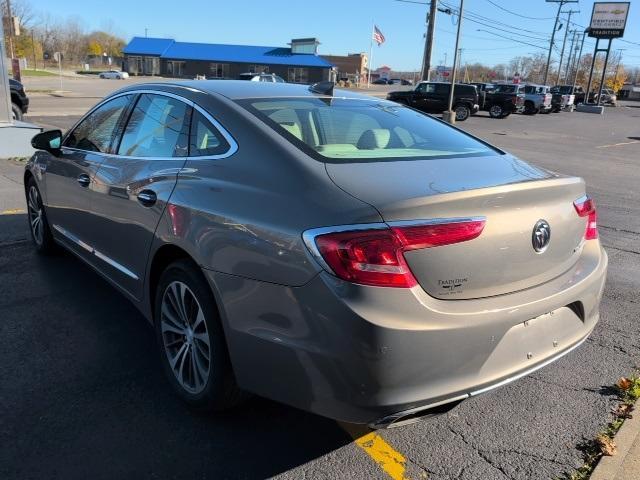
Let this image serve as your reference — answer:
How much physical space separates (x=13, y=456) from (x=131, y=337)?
1.22 metres

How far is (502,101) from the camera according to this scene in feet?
112

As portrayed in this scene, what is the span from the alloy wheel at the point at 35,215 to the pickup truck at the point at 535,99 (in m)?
39.1

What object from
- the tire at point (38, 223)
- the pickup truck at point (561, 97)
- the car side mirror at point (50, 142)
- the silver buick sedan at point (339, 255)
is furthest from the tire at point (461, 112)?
the silver buick sedan at point (339, 255)

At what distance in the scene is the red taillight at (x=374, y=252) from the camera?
211 centimetres

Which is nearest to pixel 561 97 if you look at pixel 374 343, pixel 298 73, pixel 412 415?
pixel 298 73

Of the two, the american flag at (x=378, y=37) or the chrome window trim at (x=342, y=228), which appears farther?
the american flag at (x=378, y=37)

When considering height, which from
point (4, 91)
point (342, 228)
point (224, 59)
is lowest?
point (4, 91)

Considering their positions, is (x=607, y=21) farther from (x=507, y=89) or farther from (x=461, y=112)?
(x=461, y=112)

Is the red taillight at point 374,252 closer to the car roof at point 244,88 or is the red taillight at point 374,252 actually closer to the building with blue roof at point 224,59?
the car roof at point 244,88

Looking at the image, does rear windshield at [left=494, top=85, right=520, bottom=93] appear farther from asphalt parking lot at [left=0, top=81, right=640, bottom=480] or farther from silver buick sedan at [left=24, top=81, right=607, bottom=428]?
silver buick sedan at [left=24, top=81, right=607, bottom=428]

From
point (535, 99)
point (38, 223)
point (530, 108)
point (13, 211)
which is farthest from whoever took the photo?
point (530, 108)

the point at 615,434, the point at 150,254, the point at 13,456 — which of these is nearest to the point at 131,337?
the point at 150,254

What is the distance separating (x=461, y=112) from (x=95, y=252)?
28835mm

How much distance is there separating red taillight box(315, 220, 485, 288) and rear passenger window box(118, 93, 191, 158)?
49.0 inches
